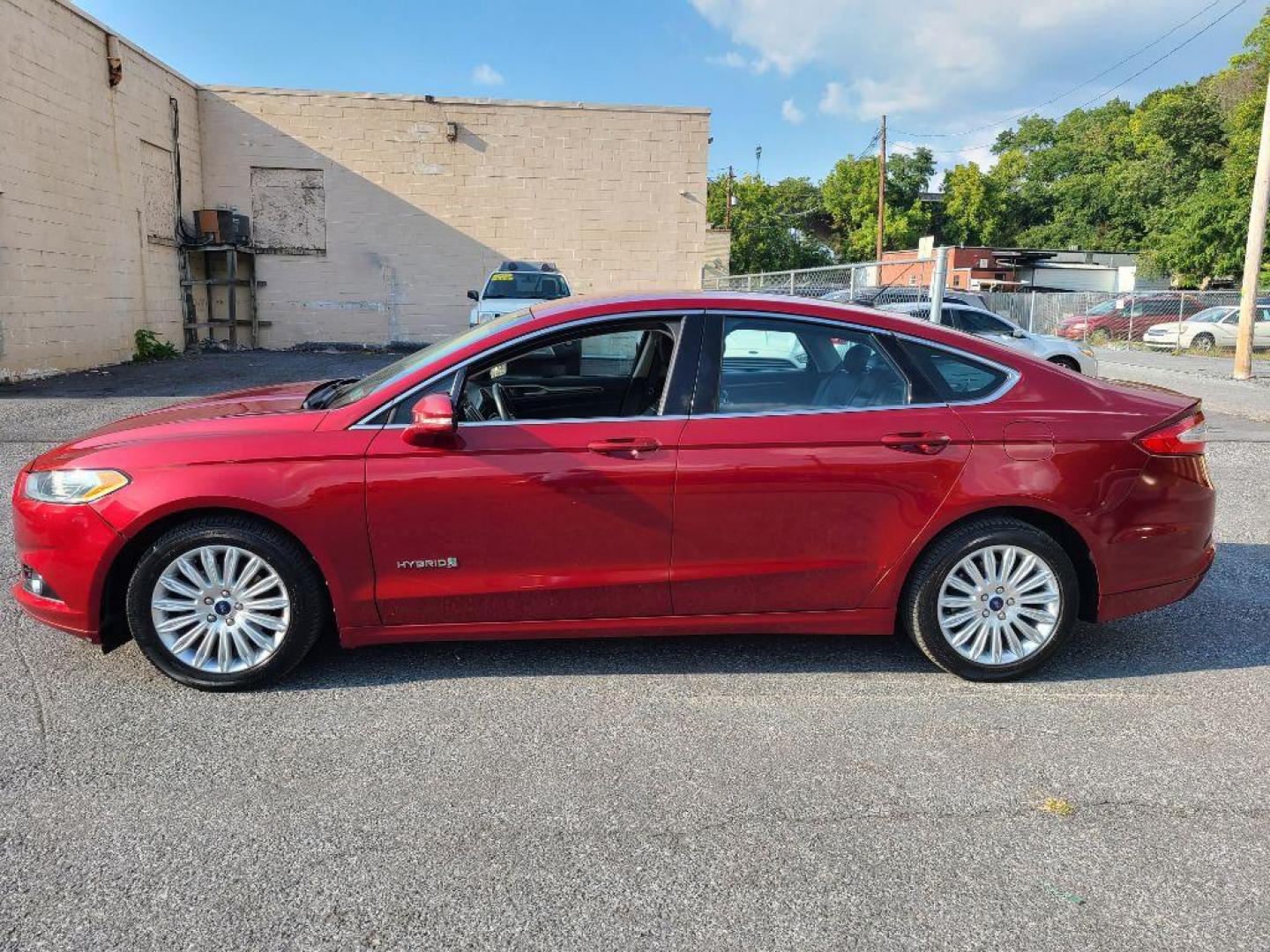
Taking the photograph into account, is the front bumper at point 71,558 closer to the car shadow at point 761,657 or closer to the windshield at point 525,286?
the car shadow at point 761,657

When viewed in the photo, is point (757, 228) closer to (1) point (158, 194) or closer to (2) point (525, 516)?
(1) point (158, 194)

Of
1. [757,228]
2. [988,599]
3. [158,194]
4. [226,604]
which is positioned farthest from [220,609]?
[757,228]

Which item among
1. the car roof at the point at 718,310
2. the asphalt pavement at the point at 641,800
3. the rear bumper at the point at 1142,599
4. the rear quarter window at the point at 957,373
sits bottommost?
the asphalt pavement at the point at 641,800

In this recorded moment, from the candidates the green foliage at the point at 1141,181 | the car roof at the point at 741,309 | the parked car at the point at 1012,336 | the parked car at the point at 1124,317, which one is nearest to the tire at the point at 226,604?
the car roof at the point at 741,309

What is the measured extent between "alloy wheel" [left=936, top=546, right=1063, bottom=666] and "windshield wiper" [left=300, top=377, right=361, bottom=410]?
9.14 feet

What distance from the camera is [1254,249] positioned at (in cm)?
1680

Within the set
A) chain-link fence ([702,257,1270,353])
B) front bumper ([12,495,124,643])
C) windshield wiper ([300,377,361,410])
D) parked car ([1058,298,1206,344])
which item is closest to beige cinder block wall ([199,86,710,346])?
chain-link fence ([702,257,1270,353])

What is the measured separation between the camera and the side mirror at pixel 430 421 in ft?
11.8

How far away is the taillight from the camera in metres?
4.00

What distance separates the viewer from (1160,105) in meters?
61.8

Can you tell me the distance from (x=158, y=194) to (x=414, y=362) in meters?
19.4

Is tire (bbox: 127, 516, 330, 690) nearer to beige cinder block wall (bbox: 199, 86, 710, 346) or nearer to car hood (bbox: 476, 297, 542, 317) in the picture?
car hood (bbox: 476, 297, 542, 317)

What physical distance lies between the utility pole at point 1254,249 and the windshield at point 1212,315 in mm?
11318

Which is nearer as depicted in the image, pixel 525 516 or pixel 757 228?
pixel 525 516
